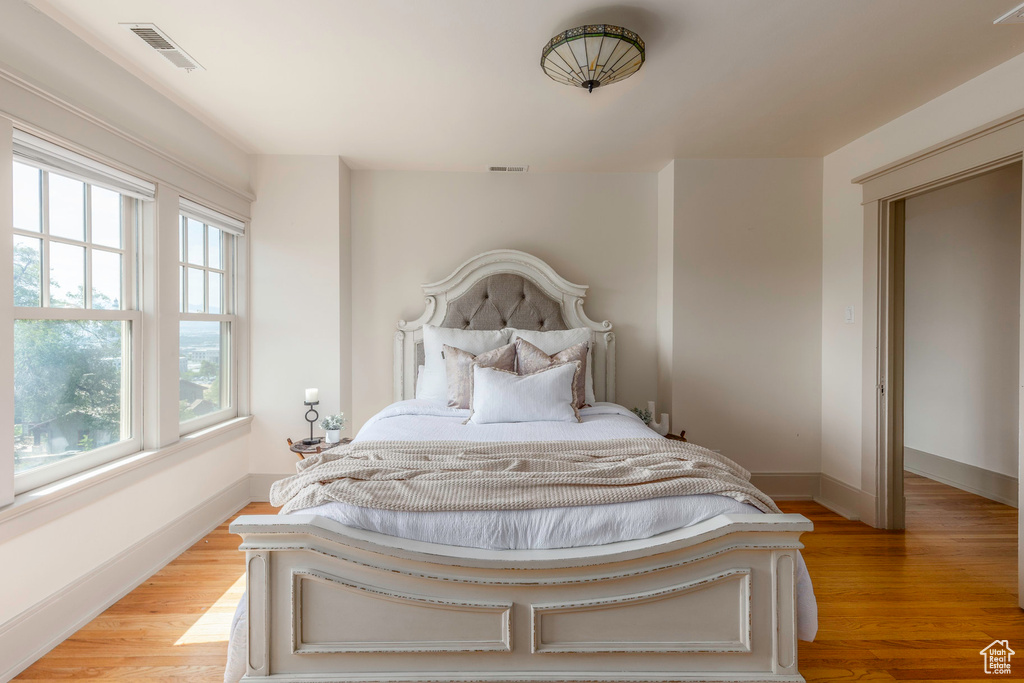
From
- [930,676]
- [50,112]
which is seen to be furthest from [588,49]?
[930,676]

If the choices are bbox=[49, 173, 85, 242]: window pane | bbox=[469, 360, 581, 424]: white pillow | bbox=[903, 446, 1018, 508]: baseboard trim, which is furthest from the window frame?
bbox=[903, 446, 1018, 508]: baseboard trim

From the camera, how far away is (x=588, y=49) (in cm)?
198

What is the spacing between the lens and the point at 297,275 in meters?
3.55

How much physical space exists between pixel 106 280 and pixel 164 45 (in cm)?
109

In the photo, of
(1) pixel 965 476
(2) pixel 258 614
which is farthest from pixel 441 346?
(1) pixel 965 476

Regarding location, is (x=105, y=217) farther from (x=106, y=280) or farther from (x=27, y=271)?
(x=27, y=271)

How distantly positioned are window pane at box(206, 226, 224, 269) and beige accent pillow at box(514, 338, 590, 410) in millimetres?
2035

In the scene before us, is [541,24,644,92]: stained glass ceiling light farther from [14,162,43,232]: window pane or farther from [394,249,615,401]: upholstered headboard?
[14,162,43,232]: window pane

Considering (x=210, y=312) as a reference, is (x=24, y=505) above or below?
below

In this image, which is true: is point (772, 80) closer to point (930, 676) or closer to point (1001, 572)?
point (930, 676)

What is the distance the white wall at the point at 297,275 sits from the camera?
3549 mm

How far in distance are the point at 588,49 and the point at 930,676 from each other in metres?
2.58

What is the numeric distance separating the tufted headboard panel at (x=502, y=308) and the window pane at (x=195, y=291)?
5.00 ft

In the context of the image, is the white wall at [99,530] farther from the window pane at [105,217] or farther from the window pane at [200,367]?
the window pane at [105,217]
